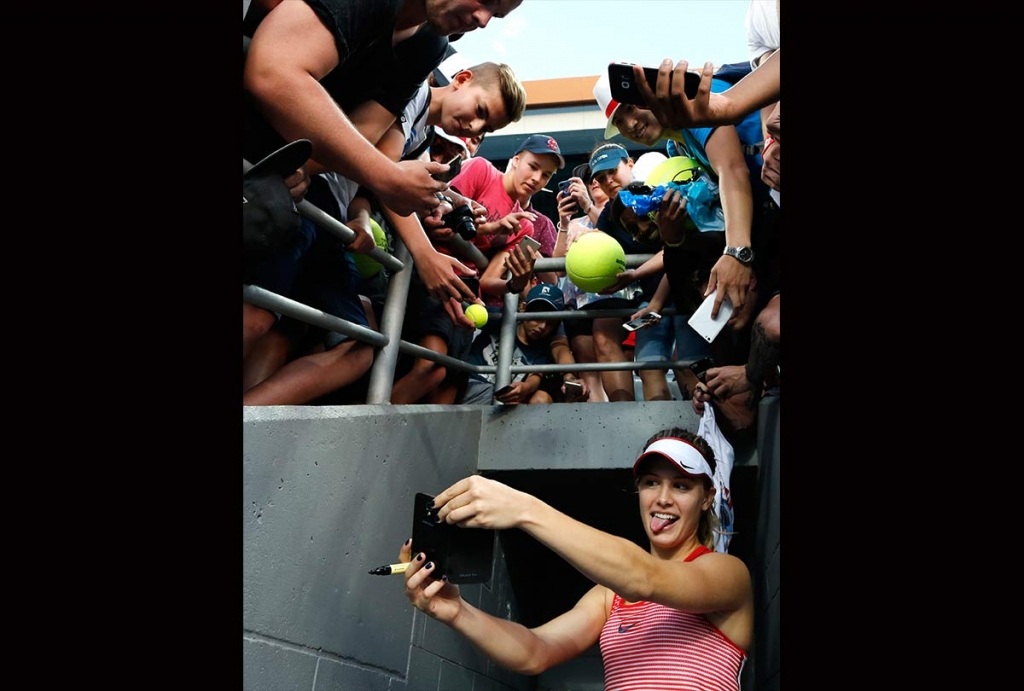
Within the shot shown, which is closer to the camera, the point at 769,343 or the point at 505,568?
the point at 769,343

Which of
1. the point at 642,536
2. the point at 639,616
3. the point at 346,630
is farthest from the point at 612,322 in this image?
the point at 346,630

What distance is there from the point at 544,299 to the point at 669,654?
78.4 inches

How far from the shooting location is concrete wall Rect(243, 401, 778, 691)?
1.71 metres

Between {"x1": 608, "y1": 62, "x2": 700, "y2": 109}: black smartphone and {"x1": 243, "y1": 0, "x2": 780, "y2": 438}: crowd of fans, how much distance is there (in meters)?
0.02

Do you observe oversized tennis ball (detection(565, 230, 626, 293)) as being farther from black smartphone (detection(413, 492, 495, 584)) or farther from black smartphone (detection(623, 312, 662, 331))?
black smartphone (detection(413, 492, 495, 584))

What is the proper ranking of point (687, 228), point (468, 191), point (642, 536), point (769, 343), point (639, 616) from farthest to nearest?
point (642, 536) < point (468, 191) < point (687, 228) < point (769, 343) < point (639, 616)

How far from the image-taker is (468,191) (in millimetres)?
3559

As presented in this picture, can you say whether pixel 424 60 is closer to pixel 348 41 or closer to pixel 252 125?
pixel 348 41

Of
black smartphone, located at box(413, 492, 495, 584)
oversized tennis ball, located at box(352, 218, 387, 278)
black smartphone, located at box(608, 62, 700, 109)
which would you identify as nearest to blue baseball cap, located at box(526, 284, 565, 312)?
oversized tennis ball, located at box(352, 218, 387, 278)

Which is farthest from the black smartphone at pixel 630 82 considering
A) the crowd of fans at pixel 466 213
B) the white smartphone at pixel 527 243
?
the white smartphone at pixel 527 243

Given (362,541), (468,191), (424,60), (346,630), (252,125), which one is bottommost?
(346,630)

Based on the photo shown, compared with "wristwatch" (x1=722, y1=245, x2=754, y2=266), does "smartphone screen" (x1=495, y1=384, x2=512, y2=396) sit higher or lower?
lower

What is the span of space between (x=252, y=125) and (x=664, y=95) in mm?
898

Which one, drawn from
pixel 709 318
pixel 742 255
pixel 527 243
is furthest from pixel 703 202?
pixel 527 243
